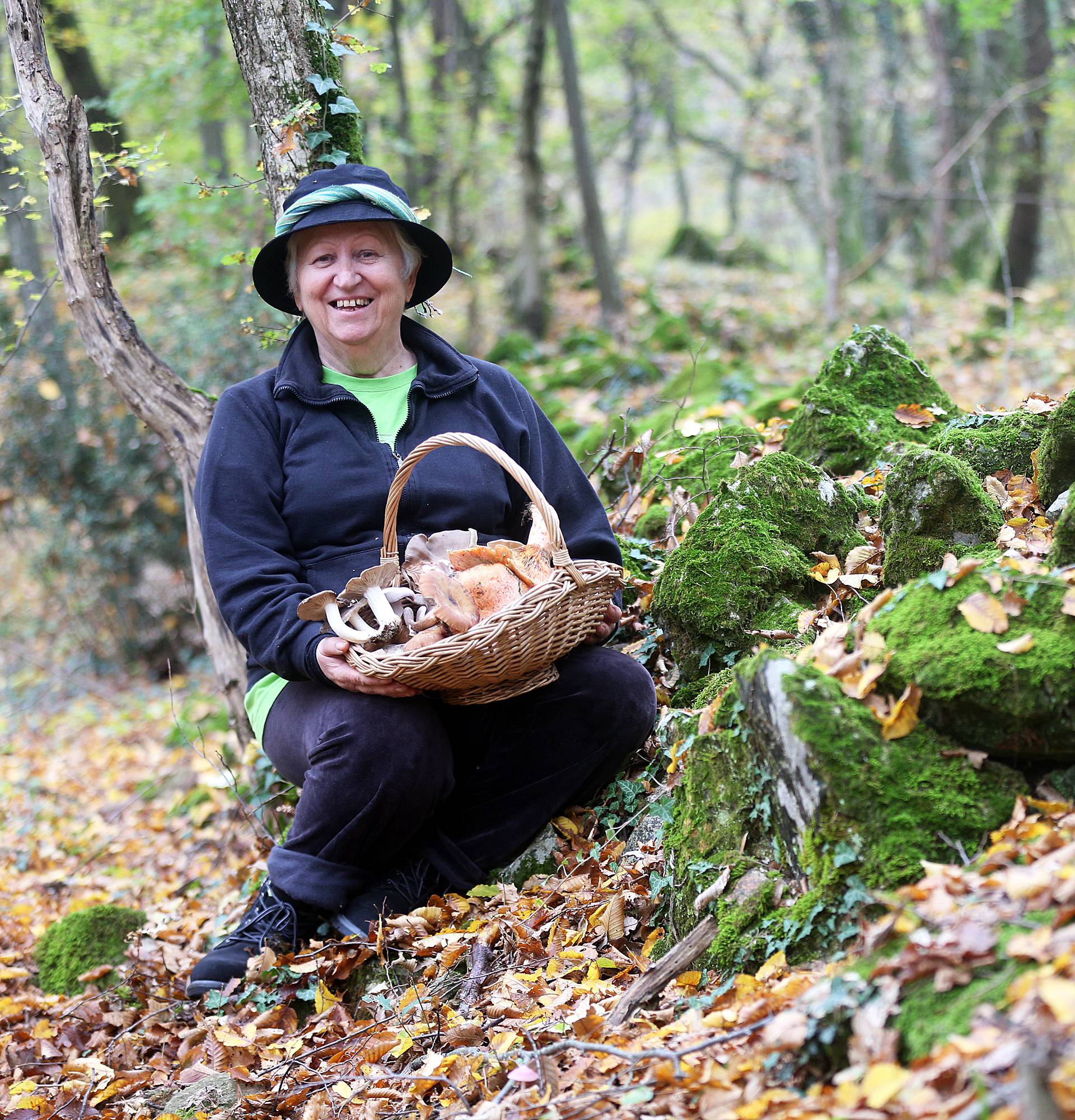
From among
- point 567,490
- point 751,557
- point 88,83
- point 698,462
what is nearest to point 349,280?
point 567,490

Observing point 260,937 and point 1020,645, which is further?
point 260,937

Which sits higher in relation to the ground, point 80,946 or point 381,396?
point 381,396

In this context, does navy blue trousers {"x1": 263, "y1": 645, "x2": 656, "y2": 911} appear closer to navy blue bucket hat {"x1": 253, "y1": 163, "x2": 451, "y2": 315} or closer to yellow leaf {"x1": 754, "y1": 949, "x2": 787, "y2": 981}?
yellow leaf {"x1": 754, "y1": 949, "x2": 787, "y2": 981}

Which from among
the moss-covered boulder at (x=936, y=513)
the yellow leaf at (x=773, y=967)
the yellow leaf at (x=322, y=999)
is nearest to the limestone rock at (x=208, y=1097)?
the yellow leaf at (x=322, y=999)

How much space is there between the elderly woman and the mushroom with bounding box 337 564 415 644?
132 millimetres

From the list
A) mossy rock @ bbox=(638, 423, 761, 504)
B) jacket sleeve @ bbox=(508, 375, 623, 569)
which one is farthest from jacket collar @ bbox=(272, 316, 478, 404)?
mossy rock @ bbox=(638, 423, 761, 504)

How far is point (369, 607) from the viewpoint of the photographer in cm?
318

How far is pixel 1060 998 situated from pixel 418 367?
9.84ft

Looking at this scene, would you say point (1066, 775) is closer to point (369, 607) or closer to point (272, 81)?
point (369, 607)

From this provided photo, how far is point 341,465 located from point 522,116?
31.6 ft

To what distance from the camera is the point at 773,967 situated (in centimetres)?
234

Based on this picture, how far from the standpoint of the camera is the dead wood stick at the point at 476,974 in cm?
294

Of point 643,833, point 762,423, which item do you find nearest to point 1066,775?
point 643,833

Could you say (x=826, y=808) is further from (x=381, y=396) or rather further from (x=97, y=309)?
(x=97, y=309)
